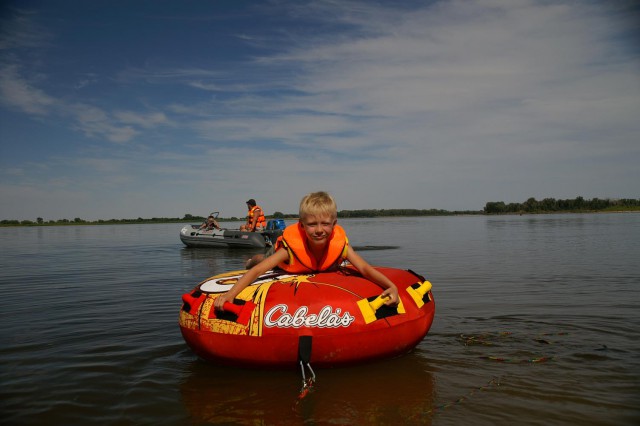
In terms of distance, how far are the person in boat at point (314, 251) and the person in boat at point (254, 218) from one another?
Result: 1519cm

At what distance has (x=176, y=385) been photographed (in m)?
4.47

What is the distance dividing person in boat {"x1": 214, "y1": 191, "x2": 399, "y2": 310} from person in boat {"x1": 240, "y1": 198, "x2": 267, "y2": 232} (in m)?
15.2

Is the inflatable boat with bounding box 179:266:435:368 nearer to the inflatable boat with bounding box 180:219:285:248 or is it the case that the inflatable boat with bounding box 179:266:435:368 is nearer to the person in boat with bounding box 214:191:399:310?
the person in boat with bounding box 214:191:399:310

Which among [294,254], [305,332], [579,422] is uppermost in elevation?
[294,254]

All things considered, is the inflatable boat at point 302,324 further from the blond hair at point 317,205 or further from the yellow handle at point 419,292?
the blond hair at point 317,205

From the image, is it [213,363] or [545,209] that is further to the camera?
[545,209]

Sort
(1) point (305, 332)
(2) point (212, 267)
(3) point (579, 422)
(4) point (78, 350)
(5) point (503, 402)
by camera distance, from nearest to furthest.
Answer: (3) point (579, 422) → (5) point (503, 402) → (1) point (305, 332) → (4) point (78, 350) → (2) point (212, 267)

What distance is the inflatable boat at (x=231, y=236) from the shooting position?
65.9 ft

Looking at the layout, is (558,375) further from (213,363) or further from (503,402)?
(213,363)

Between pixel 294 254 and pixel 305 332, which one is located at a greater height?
pixel 294 254

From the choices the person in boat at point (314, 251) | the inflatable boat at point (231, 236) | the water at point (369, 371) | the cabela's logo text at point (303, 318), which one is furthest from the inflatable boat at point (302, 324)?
the inflatable boat at point (231, 236)

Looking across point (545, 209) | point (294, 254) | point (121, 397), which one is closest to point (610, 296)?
point (294, 254)

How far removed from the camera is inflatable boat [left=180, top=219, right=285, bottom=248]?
791 inches

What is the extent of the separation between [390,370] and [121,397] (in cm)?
249
